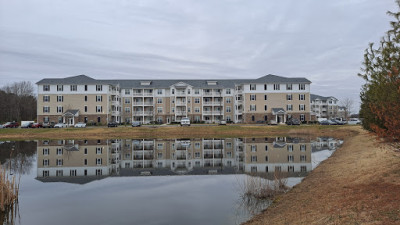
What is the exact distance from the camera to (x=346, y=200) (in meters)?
10.9

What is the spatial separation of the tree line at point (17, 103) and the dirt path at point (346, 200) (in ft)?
345

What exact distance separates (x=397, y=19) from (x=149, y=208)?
41.6ft

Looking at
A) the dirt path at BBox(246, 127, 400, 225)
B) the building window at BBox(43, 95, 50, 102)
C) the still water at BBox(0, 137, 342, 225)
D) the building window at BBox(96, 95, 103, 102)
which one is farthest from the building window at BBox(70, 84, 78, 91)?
the dirt path at BBox(246, 127, 400, 225)

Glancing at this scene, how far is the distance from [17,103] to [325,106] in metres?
129

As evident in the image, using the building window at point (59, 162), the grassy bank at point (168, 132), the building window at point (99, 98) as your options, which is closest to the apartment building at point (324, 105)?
the grassy bank at point (168, 132)

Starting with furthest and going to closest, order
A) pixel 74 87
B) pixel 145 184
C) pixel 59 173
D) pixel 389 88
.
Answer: pixel 74 87 → pixel 59 173 → pixel 145 184 → pixel 389 88

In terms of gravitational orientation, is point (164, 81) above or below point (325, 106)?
above

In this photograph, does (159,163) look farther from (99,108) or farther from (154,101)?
(154,101)

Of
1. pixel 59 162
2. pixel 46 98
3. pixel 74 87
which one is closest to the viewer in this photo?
pixel 59 162

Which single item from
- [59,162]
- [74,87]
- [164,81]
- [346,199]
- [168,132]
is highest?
[164,81]

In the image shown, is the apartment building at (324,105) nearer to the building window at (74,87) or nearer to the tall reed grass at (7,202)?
the building window at (74,87)

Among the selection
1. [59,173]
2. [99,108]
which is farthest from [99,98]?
[59,173]

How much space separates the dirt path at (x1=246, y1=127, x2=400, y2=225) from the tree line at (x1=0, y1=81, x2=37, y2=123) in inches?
4145

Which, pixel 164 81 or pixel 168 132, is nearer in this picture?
pixel 168 132
